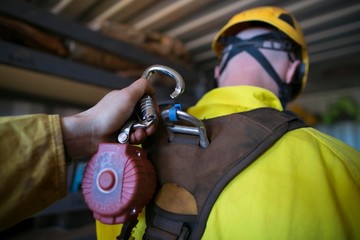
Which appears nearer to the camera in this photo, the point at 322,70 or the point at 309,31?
the point at 309,31

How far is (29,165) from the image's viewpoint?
0.62 metres

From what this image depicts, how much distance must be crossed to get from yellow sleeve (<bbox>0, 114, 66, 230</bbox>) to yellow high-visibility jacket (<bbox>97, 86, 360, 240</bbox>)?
1.46 ft

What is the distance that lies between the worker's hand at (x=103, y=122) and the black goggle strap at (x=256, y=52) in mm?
685

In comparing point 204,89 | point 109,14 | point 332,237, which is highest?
point 109,14

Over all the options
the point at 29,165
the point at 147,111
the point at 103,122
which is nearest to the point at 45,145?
the point at 29,165

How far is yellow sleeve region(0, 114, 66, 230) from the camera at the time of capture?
1.96 ft

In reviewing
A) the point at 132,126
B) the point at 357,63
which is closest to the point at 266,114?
the point at 132,126

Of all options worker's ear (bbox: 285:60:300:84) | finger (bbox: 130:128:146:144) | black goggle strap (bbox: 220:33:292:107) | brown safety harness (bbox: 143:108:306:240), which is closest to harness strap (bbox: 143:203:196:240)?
brown safety harness (bbox: 143:108:306:240)

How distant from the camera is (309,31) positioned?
220 centimetres

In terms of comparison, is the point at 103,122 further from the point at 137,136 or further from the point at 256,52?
the point at 256,52

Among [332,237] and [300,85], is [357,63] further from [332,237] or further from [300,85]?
[332,237]

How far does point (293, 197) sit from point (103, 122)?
0.57 metres

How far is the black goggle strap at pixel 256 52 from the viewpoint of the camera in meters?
1.22

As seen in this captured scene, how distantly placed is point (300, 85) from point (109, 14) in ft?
5.57
